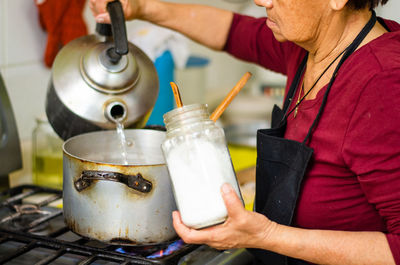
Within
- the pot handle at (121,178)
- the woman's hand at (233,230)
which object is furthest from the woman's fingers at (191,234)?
the pot handle at (121,178)

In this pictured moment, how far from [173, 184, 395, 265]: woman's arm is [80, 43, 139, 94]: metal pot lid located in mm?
384

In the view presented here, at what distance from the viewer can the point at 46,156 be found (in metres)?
1.64

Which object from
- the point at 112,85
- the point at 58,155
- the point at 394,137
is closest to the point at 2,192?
the point at 58,155

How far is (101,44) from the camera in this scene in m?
1.25

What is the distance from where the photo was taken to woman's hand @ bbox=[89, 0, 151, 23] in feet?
4.25

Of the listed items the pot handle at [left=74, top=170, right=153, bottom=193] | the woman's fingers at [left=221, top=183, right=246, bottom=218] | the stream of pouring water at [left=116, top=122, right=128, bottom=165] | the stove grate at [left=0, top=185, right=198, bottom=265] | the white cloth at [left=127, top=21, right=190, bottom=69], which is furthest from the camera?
the white cloth at [left=127, top=21, right=190, bottom=69]

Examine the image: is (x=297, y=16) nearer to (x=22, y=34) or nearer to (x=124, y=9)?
(x=124, y=9)

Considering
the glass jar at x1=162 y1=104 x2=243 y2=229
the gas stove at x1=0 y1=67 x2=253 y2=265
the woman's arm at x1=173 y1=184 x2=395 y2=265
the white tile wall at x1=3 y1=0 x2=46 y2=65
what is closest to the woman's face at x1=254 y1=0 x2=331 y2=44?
the glass jar at x1=162 y1=104 x2=243 y2=229

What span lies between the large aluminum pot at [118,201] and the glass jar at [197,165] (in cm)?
13

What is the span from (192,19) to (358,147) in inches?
28.9

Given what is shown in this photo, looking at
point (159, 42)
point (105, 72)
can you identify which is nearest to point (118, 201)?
point (105, 72)

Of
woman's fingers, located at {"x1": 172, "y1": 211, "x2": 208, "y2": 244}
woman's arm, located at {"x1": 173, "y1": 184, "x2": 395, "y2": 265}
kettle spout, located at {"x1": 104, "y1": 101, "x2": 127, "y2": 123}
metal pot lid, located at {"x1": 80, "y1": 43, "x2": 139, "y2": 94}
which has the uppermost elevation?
metal pot lid, located at {"x1": 80, "y1": 43, "x2": 139, "y2": 94}

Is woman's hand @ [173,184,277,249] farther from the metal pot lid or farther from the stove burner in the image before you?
the metal pot lid

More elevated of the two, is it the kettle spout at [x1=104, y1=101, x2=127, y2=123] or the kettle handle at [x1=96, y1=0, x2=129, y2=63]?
the kettle handle at [x1=96, y1=0, x2=129, y2=63]
